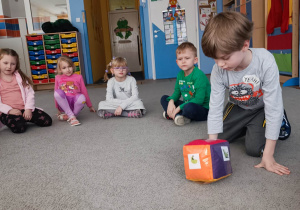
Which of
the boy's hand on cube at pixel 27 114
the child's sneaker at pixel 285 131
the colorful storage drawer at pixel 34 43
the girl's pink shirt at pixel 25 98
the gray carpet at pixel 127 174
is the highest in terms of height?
the colorful storage drawer at pixel 34 43

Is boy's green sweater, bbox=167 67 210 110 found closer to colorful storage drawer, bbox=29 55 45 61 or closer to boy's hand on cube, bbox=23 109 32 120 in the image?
boy's hand on cube, bbox=23 109 32 120

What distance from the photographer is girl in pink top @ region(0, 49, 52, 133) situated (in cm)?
194

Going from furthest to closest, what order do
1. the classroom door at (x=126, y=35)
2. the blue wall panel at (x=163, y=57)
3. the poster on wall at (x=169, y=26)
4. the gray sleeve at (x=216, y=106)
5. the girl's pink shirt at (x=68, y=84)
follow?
the classroom door at (x=126, y=35), the blue wall panel at (x=163, y=57), the poster on wall at (x=169, y=26), the girl's pink shirt at (x=68, y=84), the gray sleeve at (x=216, y=106)

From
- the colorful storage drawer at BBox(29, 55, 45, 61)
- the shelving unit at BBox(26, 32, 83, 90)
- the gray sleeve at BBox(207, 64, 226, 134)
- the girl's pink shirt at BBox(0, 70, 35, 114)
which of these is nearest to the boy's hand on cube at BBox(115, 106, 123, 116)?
the girl's pink shirt at BBox(0, 70, 35, 114)

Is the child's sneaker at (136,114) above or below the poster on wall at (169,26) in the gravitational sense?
below

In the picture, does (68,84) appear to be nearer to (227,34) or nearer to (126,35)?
(227,34)

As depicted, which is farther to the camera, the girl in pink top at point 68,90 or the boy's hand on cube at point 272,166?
the girl in pink top at point 68,90

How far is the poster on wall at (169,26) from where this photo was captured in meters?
4.95

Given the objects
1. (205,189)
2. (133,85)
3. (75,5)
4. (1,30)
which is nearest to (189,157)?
(205,189)

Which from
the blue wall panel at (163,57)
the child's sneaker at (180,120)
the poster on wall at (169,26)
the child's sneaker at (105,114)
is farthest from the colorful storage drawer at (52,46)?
the child's sneaker at (180,120)

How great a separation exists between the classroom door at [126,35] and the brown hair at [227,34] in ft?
22.4

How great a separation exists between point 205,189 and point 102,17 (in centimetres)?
711

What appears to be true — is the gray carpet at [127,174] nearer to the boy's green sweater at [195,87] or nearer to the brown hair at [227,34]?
the boy's green sweater at [195,87]

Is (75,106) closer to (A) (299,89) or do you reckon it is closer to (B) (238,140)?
(B) (238,140)
